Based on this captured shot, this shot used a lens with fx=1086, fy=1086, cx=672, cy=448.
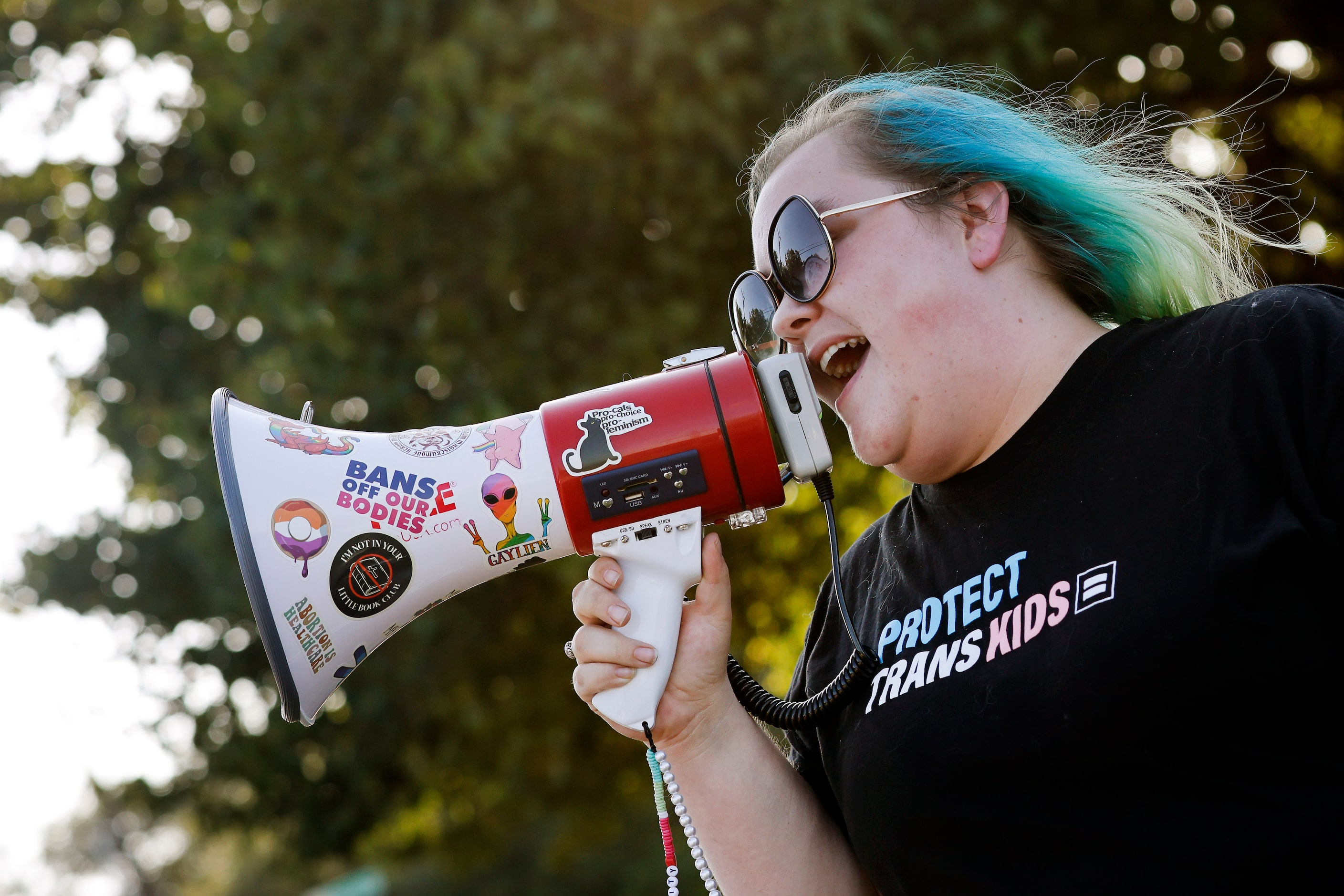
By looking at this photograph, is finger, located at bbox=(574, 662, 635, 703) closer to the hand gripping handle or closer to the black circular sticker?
the hand gripping handle

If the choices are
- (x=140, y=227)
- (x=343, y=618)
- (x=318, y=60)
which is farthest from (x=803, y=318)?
(x=140, y=227)

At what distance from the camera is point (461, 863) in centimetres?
722

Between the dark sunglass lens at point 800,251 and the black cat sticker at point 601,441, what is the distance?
1.18 ft

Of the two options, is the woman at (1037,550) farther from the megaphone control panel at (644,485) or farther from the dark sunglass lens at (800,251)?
the megaphone control panel at (644,485)

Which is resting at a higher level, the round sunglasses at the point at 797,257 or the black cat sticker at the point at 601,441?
the round sunglasses at the point at 797,257

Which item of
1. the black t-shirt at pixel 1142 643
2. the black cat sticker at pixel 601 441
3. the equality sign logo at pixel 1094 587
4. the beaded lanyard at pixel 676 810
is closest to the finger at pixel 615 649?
the beaded lanyard at pixel 676 810

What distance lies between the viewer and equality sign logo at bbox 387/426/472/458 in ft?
6.57

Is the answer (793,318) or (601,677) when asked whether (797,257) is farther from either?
(601,677)

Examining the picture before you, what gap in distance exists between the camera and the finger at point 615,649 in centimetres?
193

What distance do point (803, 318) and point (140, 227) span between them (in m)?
6.02

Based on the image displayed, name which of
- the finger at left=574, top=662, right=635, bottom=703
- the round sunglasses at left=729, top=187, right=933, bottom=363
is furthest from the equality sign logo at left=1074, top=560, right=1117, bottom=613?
the finger at left=574, top=662, right=635, bottom=703

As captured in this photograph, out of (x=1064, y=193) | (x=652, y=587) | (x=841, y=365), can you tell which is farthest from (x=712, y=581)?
(x=1064, y=193)

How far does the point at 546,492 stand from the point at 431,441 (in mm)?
259

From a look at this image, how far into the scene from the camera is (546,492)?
1.95 metres
